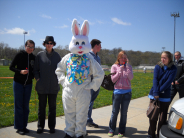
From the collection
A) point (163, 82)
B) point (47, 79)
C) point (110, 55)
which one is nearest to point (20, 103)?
point (47, 79)

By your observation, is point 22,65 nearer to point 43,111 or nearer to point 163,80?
point 43,111

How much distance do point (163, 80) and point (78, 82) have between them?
177cm

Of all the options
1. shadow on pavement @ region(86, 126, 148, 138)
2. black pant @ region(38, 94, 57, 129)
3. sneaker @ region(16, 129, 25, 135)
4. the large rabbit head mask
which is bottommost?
shadow on pavement @ region(86, 126, 148, 138)

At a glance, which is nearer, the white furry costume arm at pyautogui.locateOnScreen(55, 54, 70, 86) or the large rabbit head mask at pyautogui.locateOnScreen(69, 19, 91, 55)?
the large rabbit head mask at pyautogui.locateOnScreen(69, 19, 91, 55)

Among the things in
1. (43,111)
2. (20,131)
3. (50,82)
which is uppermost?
(50,82)

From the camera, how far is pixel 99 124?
4.81 m

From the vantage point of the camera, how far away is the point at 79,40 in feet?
12.0

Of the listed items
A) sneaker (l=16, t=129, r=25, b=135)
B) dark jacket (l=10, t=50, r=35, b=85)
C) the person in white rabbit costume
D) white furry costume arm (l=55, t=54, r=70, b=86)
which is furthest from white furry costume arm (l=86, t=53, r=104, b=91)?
sneaker (l=16, t=129, r=25, b=135)

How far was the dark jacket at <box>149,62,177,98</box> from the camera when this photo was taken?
360 centimetres

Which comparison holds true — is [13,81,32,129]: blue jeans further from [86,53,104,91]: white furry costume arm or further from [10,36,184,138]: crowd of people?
[86,53,104,91]: white furry costume arm

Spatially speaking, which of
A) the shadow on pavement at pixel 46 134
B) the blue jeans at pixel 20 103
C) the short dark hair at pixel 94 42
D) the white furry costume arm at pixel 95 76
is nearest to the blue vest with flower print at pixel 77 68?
the white furry costume arm at pixel 95 76

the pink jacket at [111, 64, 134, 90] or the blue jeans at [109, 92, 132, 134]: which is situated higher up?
the pink jacket at [111, 64, 134, 90]

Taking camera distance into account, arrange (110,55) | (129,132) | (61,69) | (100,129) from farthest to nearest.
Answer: (110,55) < (100,129) < (129,132) < (61,69)

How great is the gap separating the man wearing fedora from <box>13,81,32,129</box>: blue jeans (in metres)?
0.29
